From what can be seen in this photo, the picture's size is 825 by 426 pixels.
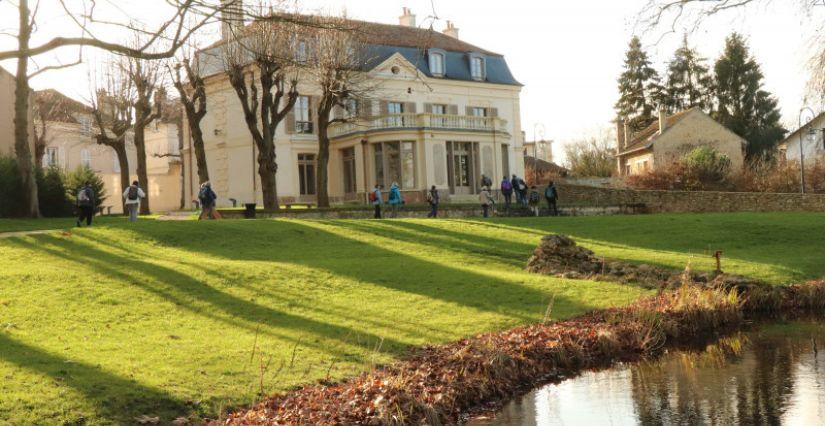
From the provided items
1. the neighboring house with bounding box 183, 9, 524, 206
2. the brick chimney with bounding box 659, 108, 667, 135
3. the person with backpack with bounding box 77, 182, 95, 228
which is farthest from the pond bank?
the brick chimney with bounding box 659, 108, 667, 135

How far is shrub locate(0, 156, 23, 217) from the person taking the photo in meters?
27.4

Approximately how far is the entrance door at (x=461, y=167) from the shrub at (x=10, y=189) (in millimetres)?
22311

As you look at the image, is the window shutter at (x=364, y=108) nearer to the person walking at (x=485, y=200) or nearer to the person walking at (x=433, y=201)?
the person walking at (x=433, y=201)

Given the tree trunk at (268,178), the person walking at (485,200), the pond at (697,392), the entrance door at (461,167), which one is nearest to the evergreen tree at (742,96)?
the entrance door at (461,167)

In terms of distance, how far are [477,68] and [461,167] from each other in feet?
32.3

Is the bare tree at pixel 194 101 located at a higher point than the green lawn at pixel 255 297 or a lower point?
higher

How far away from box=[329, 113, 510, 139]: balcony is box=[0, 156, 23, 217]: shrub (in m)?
17.0

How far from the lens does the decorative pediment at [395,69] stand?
4474 centimetres

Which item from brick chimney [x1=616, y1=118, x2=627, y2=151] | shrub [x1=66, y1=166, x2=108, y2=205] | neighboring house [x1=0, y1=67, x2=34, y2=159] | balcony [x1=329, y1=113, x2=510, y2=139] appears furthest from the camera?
brick chimney [x1=616, y1=118, x2=627, y2=151]

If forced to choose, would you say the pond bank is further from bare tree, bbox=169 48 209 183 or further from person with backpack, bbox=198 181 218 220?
bare tree, bbox=169 48 209 183

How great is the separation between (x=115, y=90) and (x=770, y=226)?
29631 mm

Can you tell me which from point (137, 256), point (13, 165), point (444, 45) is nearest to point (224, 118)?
point (444, 45)

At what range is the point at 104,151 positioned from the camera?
55.5 metres

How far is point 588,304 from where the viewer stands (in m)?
14.6
